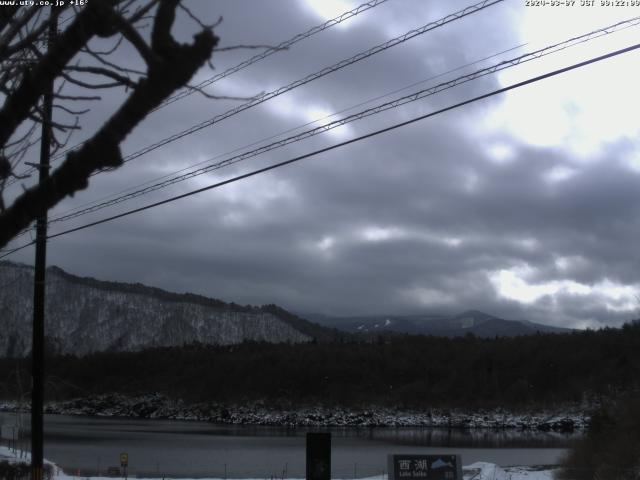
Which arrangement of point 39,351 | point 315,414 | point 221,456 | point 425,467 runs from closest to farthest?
point 39,351 → point 425,467 → point 221,456 → point 315,414

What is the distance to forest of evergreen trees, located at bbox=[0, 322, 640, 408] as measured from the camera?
13712cm

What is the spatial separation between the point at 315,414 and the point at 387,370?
22.0 metres

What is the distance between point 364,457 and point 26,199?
2180 inches

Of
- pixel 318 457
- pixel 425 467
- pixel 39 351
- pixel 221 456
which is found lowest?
pixel 221 456

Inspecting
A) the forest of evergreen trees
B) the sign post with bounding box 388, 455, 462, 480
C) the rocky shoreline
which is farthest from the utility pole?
the forest of evergreen trees

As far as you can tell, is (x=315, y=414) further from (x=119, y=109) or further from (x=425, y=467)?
(x=119, y=109)

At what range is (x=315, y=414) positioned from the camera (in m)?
142

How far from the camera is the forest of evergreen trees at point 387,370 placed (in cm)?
13712

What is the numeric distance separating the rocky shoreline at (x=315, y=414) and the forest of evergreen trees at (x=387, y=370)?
119 inches

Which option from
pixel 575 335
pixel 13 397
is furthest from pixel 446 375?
pixel 13 397

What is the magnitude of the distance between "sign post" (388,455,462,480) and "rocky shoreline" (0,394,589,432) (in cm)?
9786

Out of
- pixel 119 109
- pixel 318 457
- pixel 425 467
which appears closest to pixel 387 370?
pixel 425 467

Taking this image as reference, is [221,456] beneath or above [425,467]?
beneath

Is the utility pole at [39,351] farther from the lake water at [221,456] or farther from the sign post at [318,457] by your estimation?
the lake water at [221,456]
